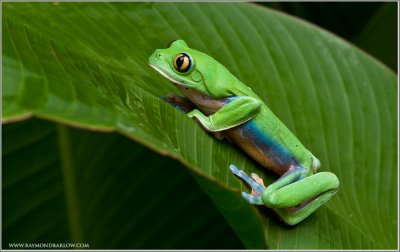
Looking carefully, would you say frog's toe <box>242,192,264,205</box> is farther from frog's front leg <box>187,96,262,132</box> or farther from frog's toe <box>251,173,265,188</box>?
frog's front leg <box>187,96,262,132</box>

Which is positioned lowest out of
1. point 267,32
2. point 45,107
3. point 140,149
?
point 140,149

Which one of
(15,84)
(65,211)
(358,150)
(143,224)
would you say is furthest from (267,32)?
(15,84)

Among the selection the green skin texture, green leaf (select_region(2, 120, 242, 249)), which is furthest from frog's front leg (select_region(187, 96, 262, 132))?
green leaf (select_region(2, 120, 242, 249))

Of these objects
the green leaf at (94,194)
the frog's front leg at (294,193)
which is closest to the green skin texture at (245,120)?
the frog's front leg at (294,193)

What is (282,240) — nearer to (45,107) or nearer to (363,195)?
(363,195)

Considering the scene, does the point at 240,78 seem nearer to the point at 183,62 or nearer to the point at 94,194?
the point at 183,62

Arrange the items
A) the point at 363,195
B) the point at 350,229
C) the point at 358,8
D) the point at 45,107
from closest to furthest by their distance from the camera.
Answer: the point at 45,107, the point at 350,229, the point at 363,195, the point at 358,8
